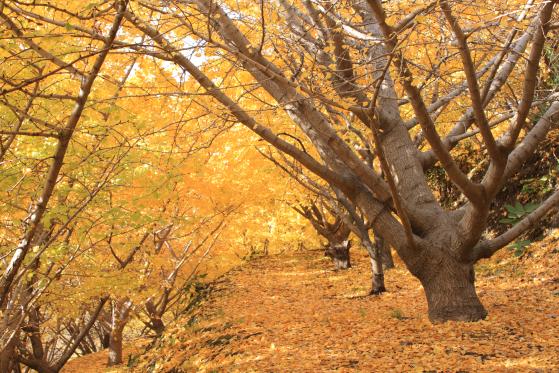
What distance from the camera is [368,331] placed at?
17.6 feet

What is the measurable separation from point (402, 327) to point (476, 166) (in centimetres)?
679

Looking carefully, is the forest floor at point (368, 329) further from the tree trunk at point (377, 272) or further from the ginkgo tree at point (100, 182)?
the ginkgo tree at point (100, 182)

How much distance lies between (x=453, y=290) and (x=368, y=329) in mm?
1093

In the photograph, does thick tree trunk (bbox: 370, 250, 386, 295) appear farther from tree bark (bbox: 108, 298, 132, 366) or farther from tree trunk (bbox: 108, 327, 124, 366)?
tree trunk (bbox: 108, 327, 124, 366)

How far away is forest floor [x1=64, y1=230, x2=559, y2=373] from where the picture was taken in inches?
168

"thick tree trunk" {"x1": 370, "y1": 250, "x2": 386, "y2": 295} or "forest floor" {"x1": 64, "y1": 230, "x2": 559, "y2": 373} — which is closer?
"forest floor" {"x1": 64, "y1": 230, "x2": 559, "y2": 373}

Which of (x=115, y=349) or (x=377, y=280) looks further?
(x=115, y=349)

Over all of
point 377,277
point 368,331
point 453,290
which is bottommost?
point 368,331

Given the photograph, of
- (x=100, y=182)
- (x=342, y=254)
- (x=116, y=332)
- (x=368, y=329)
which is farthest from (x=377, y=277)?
(x=116, y=332)

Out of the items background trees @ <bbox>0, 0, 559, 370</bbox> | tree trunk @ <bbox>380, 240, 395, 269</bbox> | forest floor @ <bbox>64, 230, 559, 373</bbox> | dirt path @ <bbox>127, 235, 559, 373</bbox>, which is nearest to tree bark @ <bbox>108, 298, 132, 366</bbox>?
forest floor @ <bbox>64, 230, 559, 373</bbox>

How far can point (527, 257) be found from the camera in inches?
313

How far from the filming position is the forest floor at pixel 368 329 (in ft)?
14.0

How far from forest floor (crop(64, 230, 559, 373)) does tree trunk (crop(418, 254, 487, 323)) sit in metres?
0.12

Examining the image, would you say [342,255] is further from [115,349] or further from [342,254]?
[115,349]
